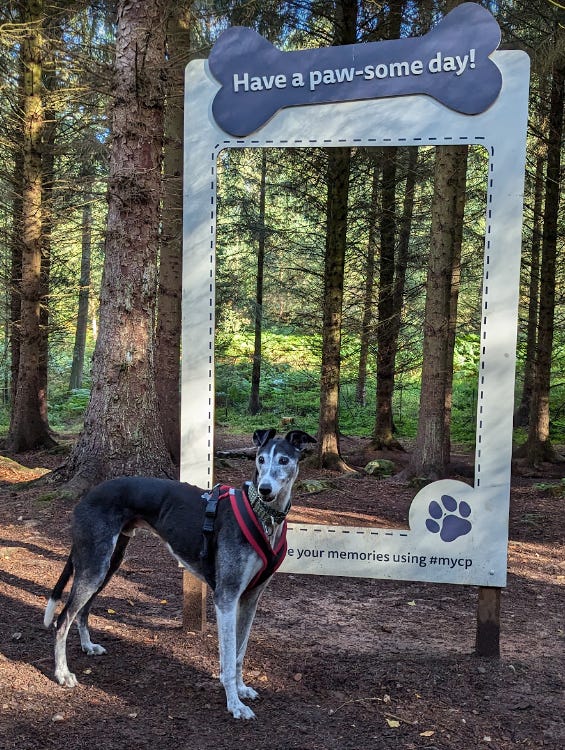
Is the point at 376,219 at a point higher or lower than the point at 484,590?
higher

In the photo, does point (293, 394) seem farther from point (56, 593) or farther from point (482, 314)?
point (56, 593)

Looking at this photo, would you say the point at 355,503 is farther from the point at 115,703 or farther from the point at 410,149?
the point at 410,149

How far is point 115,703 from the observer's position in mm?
3969

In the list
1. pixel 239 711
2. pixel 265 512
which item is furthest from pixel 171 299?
pixel 239 711

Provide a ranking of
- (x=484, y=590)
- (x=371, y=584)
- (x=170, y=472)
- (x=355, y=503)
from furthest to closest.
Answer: (x=355, y=503), (x=170, y=472), (x=371, y=584), (x=484, y=590)

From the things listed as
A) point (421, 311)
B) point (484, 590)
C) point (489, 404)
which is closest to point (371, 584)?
point (484, 590)

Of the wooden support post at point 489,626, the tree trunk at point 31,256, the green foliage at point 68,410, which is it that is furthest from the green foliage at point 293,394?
the wooden support post at point 489,626

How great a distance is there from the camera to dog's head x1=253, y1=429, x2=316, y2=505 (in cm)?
379

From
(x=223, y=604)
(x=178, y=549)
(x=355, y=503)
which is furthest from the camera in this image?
(x=355, y=503)

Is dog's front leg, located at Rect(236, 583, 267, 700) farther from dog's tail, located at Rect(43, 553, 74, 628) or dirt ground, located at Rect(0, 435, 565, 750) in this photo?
dog's tail, located at Rect(43, 553, 74, 628)

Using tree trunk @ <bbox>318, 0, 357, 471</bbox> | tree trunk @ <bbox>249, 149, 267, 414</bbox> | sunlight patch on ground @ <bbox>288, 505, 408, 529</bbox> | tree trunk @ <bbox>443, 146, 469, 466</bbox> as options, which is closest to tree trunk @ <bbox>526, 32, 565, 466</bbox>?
tree trunk @ <bbox>443, 146, 469, 466</bbox>

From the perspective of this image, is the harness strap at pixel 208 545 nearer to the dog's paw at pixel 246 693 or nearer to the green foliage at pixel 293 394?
the dog's paw at pixel 246 693

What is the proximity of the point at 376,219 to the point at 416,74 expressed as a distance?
9.26m

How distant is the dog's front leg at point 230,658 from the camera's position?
3892 millimetres
